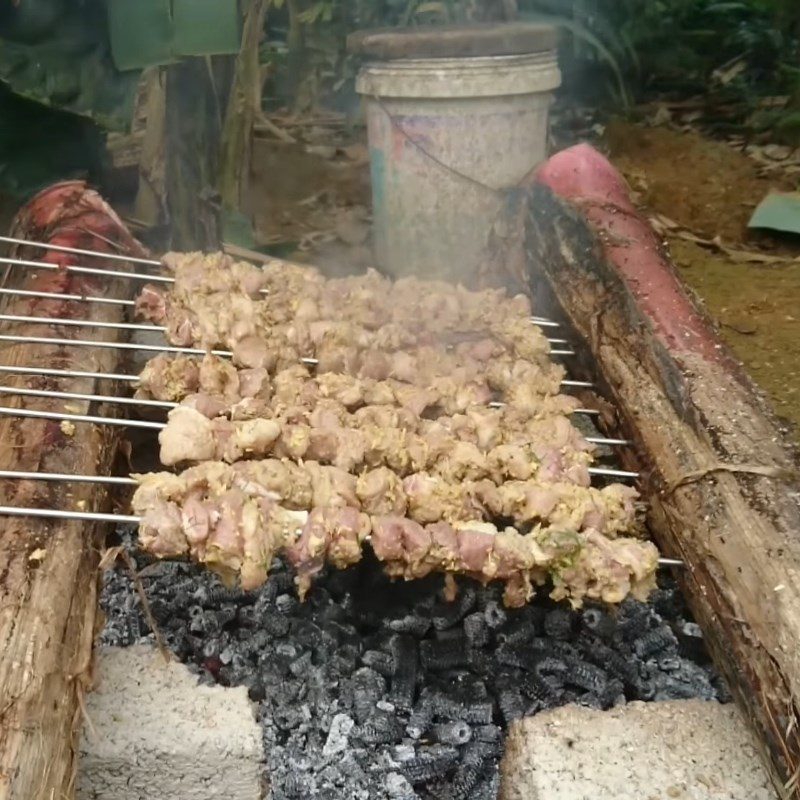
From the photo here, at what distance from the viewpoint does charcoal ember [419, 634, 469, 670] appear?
2604mm

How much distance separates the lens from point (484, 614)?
2.76m

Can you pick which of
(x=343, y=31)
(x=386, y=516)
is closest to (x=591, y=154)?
(x=386, y=516)

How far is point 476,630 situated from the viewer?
2.70 m

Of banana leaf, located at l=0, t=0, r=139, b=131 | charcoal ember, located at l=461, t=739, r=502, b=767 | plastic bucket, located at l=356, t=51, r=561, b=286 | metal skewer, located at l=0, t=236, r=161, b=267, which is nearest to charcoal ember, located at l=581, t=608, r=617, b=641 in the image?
charcoal ember, located at l=461, t=739, r=502, b=767

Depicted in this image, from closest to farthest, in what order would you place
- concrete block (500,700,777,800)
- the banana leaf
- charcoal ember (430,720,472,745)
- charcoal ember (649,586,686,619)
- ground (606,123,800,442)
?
concrete block (500,700,777,800), charcoal ember (430,720,472,745), charcoal ember (649,586,686,619), the banana leaf, ground (606,123,800,442)

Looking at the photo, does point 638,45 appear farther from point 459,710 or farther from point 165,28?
point 459,710

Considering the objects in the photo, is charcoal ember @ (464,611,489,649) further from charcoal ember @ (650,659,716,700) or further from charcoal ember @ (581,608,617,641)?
charcoal ember @ (650,659,716,700)

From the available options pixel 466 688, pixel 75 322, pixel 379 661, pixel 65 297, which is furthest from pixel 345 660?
pixel 65 297

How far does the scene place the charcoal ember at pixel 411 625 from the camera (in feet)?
8.91

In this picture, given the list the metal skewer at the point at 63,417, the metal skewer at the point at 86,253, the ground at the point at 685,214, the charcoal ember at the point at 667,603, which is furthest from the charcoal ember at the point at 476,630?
the ground at the point at 685,214

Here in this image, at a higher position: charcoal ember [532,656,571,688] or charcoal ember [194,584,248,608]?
charcoal ember [194,584,248,608]

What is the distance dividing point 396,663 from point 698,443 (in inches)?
40.6

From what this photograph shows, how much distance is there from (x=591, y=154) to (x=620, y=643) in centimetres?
178

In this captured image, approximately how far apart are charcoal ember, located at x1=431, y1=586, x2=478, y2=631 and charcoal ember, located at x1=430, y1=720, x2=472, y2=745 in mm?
361
